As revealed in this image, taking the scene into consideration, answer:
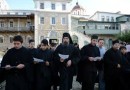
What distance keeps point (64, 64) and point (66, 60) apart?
141 millimetres

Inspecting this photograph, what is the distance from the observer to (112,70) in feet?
32.3

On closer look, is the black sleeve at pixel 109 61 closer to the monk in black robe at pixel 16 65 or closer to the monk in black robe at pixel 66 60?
the monk in black robe at pixel 66 60

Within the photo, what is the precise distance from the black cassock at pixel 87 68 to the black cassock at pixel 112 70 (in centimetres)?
41

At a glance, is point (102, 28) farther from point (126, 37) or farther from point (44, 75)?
point (44, 75)

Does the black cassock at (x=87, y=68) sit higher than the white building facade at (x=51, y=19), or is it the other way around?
the white building facade at (x=51, y=19)

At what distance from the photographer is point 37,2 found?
53.0 meters

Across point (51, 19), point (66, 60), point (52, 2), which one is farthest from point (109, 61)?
point (52, 2)

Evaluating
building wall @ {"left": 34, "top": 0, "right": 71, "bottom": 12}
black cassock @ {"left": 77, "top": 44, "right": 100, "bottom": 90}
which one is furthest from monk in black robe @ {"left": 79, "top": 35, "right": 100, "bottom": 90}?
building wall @ {"left": 34, "top": 0, "right": 71, "bottom": 12}

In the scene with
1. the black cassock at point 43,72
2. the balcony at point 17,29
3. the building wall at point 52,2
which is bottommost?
the black cassock at point 43,72

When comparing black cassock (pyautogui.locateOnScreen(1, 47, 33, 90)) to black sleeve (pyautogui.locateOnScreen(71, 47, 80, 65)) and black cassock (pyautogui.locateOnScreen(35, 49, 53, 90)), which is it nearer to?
black cassock (pyautogui.locateOnScreen(35, 49, 53, 90))

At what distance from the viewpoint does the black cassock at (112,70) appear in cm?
981

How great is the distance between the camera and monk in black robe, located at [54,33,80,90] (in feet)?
30.7

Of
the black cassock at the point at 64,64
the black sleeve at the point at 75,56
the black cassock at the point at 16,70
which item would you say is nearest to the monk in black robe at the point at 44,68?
the black cassock at the point at 64,64

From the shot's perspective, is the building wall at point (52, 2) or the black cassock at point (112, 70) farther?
the building wall at point (52, 2)
